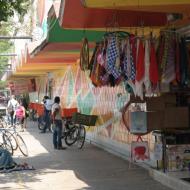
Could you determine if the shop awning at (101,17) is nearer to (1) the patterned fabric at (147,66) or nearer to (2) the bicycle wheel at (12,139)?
(1) the patterned fabric at (147,66)

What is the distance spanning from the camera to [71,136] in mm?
17953

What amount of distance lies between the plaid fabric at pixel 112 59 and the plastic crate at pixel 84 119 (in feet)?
25.5

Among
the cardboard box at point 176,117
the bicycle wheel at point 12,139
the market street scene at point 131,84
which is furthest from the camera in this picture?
the bicycle wheel at point 12,139

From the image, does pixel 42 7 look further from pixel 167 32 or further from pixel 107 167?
pixel 167 32

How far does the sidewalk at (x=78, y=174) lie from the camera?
10.3m

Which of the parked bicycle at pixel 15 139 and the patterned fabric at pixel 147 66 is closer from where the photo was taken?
the patterned fabric at pixel 147 66

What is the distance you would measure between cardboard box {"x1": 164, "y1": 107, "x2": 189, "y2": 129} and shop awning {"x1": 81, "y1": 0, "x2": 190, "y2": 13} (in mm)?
1970

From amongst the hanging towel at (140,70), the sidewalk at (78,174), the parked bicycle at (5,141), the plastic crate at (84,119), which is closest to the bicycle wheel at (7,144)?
the parked bicycle at (5,141)

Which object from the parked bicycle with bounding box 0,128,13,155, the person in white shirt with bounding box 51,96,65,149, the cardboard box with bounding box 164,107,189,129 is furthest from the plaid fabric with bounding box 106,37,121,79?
the person in white shirt with bounding box 51,96,65,149

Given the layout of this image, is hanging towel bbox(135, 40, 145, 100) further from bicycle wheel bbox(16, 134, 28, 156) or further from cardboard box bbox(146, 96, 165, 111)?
bicycle wheel bbox(16, 134, 28, 156)

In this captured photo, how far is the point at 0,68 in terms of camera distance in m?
53.6

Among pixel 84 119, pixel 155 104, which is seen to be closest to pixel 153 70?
pixel 155 104

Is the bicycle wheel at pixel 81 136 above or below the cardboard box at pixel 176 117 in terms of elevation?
below

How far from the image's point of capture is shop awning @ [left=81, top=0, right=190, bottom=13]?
844 centimetres
